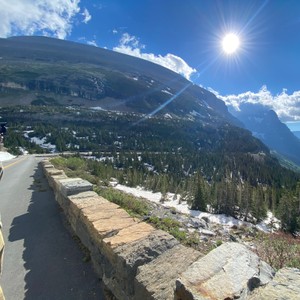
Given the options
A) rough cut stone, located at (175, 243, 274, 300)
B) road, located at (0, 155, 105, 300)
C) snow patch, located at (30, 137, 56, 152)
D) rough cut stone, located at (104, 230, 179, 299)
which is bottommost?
snow patch, located at (30, 137, 56, 152)

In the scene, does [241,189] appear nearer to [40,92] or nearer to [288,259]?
[288,259]

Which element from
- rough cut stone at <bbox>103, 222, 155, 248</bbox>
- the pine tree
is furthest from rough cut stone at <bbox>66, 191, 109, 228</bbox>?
the pine tree

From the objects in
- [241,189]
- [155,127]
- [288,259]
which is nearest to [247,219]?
[241,189]

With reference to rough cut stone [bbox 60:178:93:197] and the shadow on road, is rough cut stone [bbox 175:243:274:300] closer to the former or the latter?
the shadow on road

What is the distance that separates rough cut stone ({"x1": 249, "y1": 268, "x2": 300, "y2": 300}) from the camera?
6.59 feet

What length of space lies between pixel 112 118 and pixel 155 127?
22625 mm

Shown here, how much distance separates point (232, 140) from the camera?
17438 centimetres

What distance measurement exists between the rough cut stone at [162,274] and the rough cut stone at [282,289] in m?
0.74

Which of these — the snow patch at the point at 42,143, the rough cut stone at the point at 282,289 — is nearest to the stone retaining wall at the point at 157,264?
the rough cut stone at the point at 282,289

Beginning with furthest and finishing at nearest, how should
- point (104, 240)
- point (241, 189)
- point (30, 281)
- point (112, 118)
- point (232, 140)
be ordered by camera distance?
point (232, 140), point (112, 118), point (241, 189), point (30, 281), point (104, 240)

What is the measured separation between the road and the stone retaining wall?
0.94 ft

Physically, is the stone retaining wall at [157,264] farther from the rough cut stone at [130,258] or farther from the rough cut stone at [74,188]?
the rough cut stone at [74,188]

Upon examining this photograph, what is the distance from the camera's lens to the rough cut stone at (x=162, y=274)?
2.56 meters

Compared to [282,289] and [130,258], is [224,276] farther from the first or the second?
[130,258]
